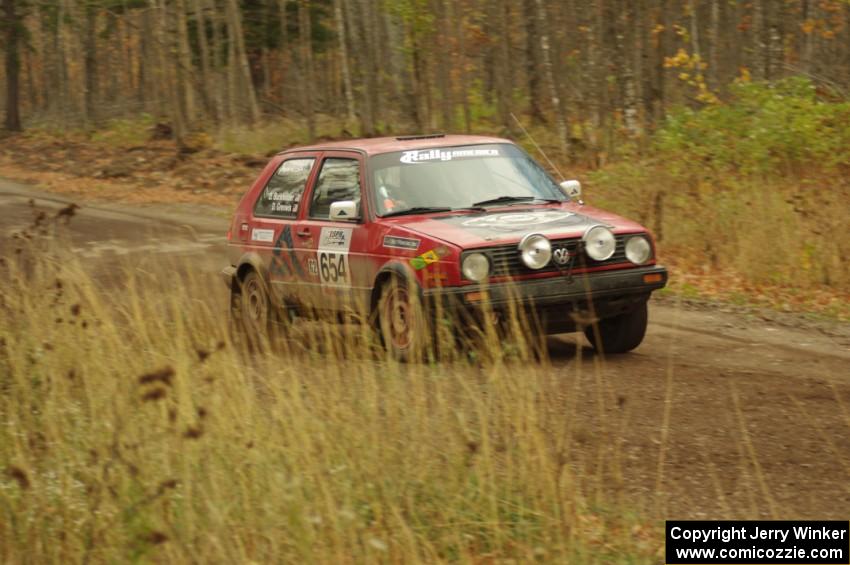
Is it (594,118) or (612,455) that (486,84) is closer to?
(594,118)

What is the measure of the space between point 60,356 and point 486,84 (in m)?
29.2

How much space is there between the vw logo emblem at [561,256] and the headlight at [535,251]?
76 millimetres

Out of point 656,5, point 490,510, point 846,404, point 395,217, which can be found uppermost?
point 656,5

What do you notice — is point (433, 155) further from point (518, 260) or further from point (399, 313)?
point (518, 260)

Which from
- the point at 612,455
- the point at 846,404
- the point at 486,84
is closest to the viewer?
the point at 612,455

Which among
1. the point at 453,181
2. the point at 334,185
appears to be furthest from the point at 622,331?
the point at 334,185

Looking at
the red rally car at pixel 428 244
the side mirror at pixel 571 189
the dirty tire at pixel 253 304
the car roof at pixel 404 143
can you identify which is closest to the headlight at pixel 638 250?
the red rally car at pixel 428 244

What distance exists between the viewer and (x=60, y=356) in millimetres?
6969

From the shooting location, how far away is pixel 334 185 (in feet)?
32.3

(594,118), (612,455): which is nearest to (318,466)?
(612,455)

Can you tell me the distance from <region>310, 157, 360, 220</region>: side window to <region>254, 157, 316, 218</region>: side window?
0.21m

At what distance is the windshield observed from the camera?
9266mm

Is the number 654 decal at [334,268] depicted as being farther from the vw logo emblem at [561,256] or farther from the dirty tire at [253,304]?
the vw logo emblem at [561,256]

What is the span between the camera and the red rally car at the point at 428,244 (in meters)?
8.31
